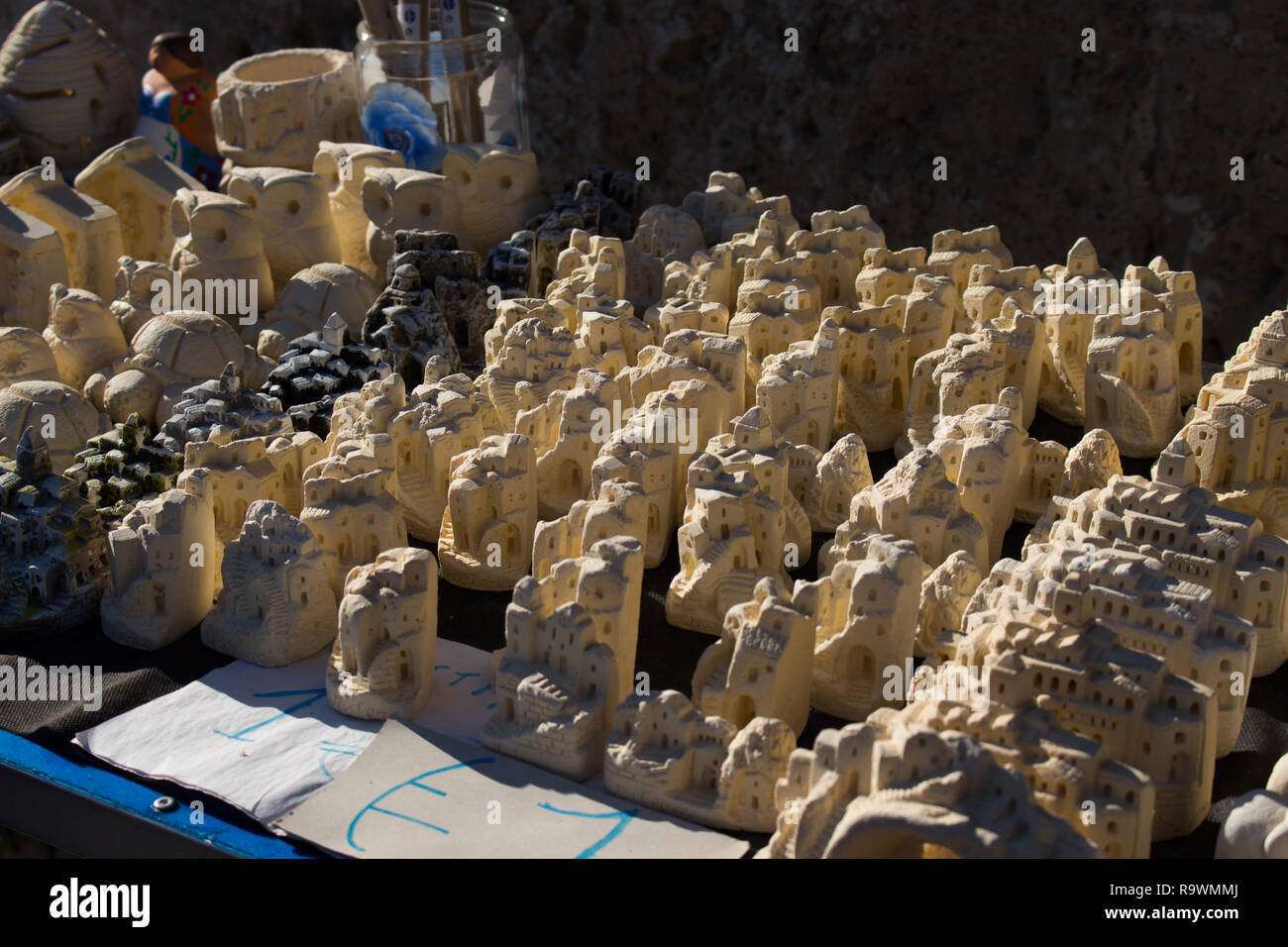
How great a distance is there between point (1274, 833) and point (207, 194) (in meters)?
9.18

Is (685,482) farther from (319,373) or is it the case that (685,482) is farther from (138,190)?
(138,190)

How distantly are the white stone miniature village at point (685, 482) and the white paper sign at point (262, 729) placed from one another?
0.64 feet

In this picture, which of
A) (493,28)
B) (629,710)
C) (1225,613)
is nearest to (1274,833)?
(1225,613)

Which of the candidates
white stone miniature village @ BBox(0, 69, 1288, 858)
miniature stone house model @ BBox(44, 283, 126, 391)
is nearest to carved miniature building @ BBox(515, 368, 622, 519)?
white stone miniature village @ BBox(0, 69, 1288, 858)

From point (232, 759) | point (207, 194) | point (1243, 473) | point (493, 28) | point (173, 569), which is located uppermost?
point (493, 28)

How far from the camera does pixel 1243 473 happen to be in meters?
8.91

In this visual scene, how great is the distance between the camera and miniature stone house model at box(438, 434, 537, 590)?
8.87m

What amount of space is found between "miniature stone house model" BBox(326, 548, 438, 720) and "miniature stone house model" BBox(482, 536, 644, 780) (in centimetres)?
51

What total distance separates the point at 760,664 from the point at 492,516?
229 cm

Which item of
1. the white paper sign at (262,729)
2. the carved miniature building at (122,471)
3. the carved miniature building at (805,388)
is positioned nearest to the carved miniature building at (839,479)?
the carved miniature building at (805,388)

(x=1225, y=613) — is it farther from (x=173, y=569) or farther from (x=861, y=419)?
(x=173, y=569)

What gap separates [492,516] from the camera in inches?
353

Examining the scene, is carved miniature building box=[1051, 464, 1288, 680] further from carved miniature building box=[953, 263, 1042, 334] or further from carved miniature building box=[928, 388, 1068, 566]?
carved miniature building box=[953, 263, 1042, 334]

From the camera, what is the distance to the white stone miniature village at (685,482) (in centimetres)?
684
